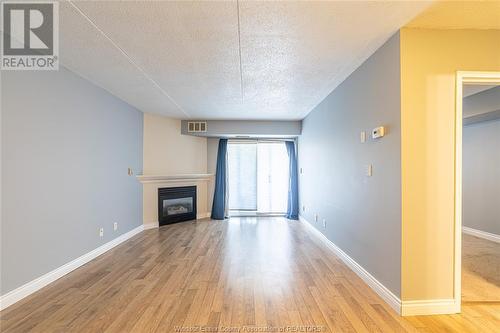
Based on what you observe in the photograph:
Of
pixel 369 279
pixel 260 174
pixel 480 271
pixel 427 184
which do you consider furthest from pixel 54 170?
pixel 480 271

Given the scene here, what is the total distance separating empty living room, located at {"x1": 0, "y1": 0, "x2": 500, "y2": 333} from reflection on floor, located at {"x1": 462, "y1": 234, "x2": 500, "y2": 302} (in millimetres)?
26

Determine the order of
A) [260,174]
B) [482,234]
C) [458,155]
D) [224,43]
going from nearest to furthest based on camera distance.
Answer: [458,155], [224,43], [482,234], [260,174]

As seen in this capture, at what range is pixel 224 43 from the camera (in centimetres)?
216

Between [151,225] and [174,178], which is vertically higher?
[174,178]

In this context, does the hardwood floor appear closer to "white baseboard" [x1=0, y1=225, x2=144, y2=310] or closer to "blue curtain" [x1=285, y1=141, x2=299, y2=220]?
"white baseboard" [x1=0, y1=225, x2=144, y2=310]

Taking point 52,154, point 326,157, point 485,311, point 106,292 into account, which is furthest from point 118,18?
point 485,311

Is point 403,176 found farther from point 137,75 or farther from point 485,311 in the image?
point 137,75

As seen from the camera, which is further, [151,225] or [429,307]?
[151,225]

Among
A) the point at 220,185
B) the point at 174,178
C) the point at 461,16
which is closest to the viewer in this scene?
the point at 461,16

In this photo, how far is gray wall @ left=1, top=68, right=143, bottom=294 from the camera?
2.08 m

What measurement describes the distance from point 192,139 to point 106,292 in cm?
401

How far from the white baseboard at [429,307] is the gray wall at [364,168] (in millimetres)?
120

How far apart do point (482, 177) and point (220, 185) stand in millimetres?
5263

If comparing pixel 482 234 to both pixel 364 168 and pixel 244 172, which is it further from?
pixel 244 172
